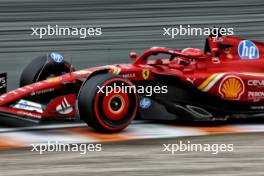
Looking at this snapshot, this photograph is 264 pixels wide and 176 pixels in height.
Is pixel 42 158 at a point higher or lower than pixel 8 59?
lower

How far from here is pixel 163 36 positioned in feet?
41.4

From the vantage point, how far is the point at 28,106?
7910mm

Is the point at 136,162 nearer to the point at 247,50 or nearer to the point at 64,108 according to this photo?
the point at 64,108

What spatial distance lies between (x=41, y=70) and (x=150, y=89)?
1.40 metres

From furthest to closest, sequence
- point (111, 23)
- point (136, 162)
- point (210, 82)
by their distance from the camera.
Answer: point (111, 23) < point (210, 82) < point (136, 162)

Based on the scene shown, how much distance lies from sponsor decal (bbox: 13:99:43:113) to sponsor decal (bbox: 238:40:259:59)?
7.97 feet

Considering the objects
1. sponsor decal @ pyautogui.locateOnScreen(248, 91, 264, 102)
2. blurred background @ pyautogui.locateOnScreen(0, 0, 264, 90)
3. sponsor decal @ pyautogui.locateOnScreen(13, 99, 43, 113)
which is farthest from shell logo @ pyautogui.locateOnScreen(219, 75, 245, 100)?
blurred background @ pyautogui.locateOnScreen(0, 0, 264, 90)

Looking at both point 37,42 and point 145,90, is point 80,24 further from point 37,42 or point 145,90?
point 145,90

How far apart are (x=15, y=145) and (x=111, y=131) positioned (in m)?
1.05

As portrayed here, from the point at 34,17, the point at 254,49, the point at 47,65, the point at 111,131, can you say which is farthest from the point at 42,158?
the point at 34,17

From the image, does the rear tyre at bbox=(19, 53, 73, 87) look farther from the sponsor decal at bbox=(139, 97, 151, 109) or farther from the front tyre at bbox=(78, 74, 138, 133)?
the front tyre at bbox=(78, 74, 138, 133)

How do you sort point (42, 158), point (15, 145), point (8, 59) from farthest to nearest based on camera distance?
1. point (8, 59)
2. point (15, 145)
3. point (42, 158)

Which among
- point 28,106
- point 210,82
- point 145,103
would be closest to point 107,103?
point 145,103

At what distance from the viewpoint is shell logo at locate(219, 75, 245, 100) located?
28.2 feet
